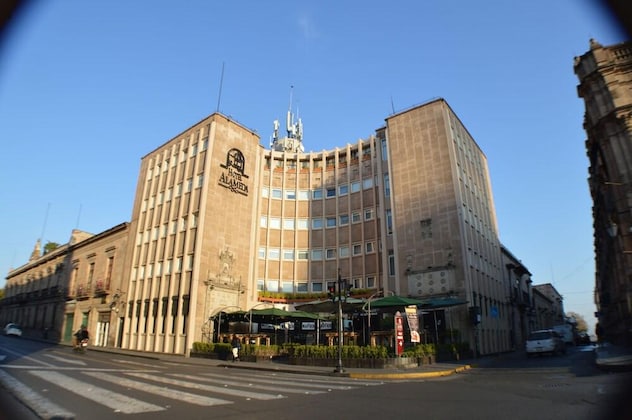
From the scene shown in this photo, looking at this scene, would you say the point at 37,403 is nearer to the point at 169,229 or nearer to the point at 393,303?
the point at 393,303

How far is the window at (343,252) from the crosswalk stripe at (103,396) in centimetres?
2851

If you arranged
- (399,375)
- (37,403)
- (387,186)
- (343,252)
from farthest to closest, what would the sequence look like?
(343,252) < (387,186) < (399,375) < (37,403)

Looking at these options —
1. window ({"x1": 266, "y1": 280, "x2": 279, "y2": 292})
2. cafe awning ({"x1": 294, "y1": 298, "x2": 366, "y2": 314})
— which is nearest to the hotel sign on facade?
window ({"x1": 266, "y1": 280, "x2": 279, "y2": 292})

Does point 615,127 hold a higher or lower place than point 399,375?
higher

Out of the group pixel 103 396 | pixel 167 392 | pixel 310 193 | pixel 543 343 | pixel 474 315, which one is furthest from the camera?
pixel 310 193

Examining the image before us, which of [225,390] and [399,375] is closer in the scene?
[225,390]

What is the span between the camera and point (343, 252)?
127 ft

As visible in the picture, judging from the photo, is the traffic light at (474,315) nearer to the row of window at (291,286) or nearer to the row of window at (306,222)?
the row of window at (291,286)

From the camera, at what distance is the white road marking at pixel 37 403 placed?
658 centimetres

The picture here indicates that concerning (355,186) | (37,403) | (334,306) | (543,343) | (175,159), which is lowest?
(37,403)

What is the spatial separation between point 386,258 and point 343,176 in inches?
461

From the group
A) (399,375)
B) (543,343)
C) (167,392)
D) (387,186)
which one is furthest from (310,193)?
(167,392)

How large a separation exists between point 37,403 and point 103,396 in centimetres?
145

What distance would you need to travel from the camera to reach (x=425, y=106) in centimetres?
3353
